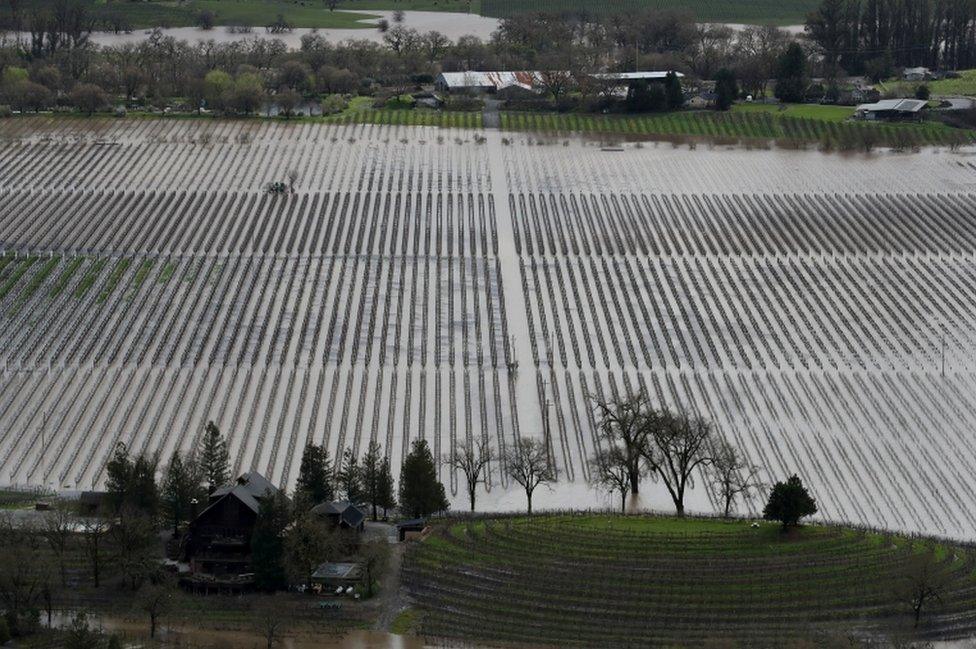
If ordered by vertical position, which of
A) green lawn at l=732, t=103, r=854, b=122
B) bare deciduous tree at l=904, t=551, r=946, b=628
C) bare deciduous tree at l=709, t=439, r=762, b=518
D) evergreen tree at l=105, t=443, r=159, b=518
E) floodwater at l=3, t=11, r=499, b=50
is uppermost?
floodwater at l=3, t=11, r=499, b=50

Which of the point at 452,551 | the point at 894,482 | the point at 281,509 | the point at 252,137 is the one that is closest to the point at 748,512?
the point at 894,482

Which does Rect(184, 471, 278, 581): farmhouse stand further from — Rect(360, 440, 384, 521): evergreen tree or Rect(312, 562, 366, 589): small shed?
Rect(360, 440, 384, 521): evergreen tree

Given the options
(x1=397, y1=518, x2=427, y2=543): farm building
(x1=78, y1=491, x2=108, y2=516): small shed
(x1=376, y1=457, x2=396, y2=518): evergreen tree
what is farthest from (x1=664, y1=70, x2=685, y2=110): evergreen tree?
(x1=78, y1=491, x2=108, y2=516): small shed

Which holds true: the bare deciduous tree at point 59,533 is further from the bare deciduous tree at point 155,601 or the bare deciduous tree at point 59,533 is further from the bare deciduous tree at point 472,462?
the bare deciduous tree at point 472,462

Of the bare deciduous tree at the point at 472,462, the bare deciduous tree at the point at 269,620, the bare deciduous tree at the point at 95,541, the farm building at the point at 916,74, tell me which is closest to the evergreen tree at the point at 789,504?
the bare deciduous tree at the point at 472,462

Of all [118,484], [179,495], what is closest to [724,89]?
[118,484]

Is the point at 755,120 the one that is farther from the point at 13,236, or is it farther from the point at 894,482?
the point at 894,482
